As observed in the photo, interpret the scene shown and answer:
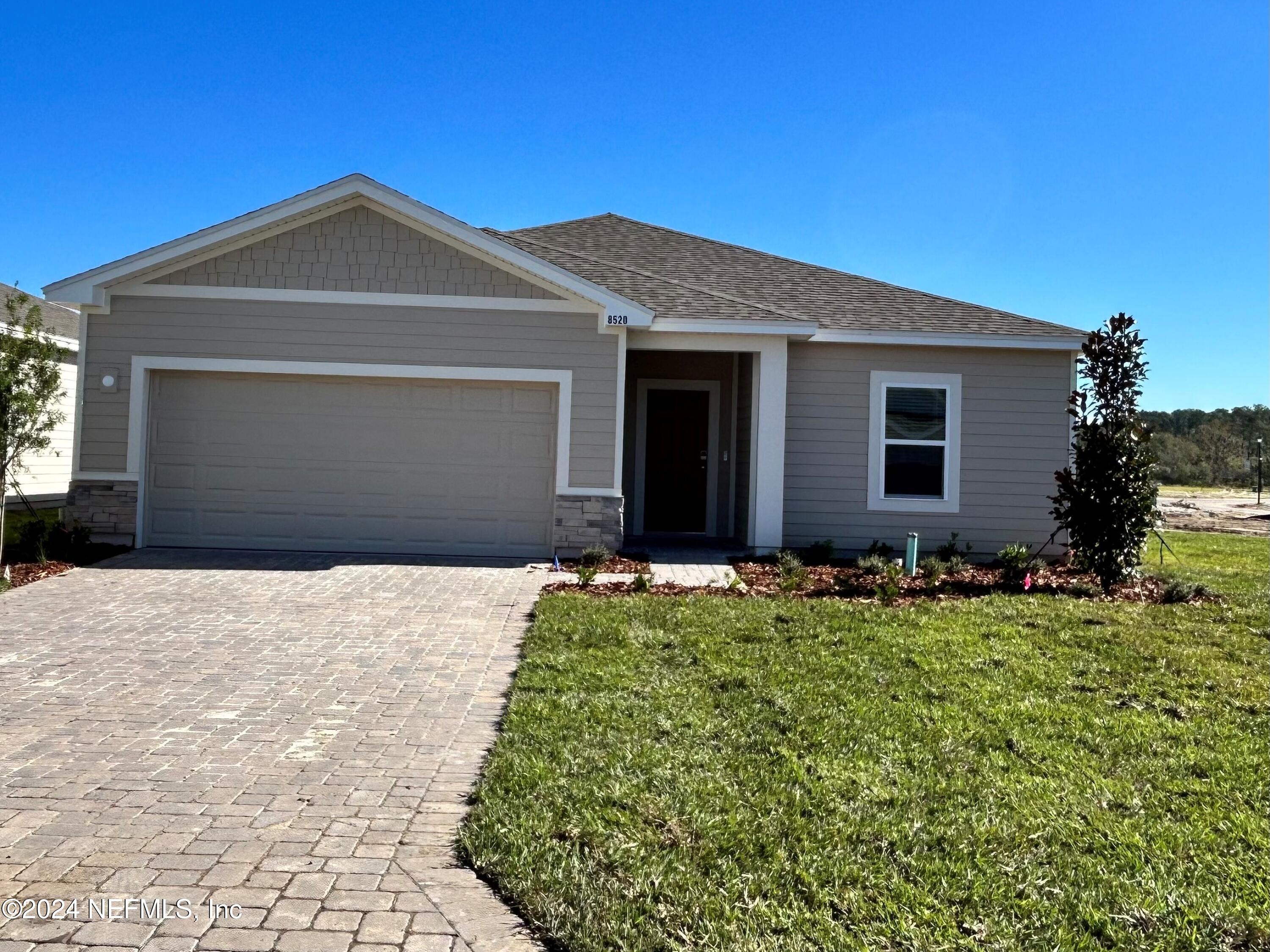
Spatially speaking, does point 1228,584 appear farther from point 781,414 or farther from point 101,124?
point 101,124

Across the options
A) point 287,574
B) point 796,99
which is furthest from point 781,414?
point 287,574

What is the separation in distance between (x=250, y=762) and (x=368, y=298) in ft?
26.2

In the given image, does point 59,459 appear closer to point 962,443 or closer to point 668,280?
point 668,280

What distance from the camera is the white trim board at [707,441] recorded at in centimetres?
1456

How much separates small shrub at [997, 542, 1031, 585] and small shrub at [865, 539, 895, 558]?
4.55 ft

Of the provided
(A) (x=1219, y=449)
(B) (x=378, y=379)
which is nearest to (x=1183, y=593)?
(B) (x=378, y=379)

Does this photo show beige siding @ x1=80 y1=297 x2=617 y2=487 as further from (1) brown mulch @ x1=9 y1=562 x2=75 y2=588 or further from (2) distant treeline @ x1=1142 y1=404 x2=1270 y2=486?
(2) distant treeline @ x1=1142 y1=404 x2=1270 y2=486

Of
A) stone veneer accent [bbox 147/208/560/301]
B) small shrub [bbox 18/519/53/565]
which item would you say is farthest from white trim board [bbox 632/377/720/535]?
small shrub [bbox 18/519/53/565]

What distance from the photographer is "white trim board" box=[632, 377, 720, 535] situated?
1456 centimetres

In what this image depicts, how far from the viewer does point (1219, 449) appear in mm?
50875

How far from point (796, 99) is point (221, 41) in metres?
8.38

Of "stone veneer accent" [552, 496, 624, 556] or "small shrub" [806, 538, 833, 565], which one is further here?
"small shrub" [806, 538, 833, 565]

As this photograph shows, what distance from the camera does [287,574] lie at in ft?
33.1

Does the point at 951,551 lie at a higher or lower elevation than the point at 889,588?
higher
